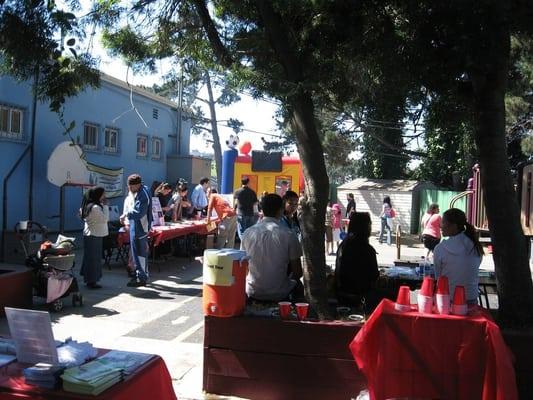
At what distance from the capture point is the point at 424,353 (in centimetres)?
374

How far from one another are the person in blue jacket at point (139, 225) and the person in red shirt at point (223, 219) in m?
3.31

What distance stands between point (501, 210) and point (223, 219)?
893 cm

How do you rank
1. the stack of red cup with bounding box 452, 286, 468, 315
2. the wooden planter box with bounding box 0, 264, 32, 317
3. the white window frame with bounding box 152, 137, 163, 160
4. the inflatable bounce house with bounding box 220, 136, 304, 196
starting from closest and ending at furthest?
1. the stack of red cup with bounding box 452, 286, 468, 315
2. the wooden planter box with bounding box 0, 264, 32, 317
3. the white window frame with bounding box 152, 137, 163, 160
4. the inflatable bounce house with bounding box 220, 136, 304, 196

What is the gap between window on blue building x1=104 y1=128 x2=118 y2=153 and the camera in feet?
51.6

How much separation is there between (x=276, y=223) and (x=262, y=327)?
1.27 meters

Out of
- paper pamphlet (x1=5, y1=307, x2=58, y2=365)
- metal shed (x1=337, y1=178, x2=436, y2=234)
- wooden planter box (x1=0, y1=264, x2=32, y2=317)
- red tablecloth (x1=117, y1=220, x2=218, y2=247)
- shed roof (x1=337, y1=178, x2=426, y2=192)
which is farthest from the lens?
shed roof (x1=337, y1=178, x2=426, y2=192)

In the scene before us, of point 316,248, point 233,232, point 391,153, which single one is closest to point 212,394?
point 316,248

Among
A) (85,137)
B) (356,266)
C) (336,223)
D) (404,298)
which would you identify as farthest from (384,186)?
(404,298)

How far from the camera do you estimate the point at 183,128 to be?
2088 centimetres

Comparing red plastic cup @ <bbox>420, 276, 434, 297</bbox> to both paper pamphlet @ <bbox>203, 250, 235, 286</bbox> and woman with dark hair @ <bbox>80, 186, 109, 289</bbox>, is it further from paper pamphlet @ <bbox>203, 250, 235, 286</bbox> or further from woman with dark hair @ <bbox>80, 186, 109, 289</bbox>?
woman with dark hair @ <bbox>80, 186, 109, 289</bbox>

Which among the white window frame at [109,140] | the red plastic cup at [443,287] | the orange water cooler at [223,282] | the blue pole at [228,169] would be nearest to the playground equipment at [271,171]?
the blue pole at [228,169]

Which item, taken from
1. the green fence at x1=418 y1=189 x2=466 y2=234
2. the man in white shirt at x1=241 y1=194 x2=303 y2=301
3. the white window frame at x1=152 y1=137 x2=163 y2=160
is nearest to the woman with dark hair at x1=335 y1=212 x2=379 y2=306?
the man in white shirt at x1=241 y1=194 x2=303 y2=301

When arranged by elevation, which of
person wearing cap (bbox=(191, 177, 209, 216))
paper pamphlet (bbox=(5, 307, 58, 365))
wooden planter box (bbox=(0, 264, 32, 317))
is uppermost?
person wearing cap (bbox=(191, 177, 209, 216))

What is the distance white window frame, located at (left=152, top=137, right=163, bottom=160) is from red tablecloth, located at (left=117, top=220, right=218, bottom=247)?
6.67 metres
